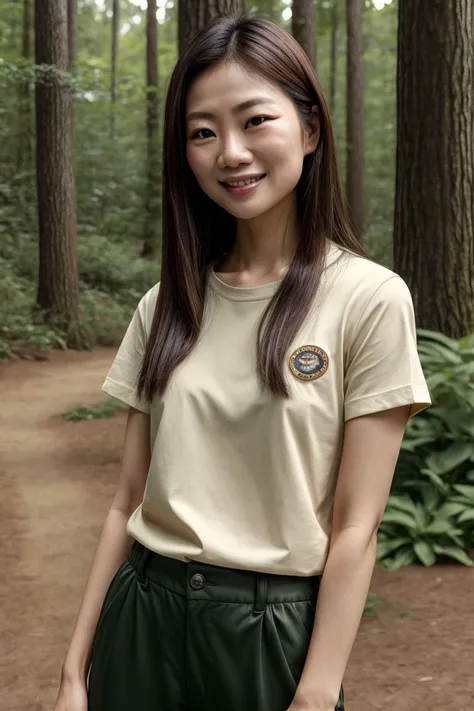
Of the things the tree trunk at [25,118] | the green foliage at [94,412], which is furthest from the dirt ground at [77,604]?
the tree trunk at [25,118]

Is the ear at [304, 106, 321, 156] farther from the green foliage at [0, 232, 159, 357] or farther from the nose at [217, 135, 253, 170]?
the green foliage at [0, 232, 159, 357]

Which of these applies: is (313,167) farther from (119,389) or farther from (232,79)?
(119,389)

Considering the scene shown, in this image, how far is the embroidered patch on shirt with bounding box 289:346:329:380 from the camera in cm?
154

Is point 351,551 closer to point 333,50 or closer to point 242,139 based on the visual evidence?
point 242,139

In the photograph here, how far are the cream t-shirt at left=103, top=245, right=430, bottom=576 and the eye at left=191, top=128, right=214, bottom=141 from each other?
297 mm

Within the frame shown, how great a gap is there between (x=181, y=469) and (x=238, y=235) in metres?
0.51

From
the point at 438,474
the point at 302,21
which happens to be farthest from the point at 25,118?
the point at 438,474

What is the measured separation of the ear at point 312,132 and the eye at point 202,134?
19 cm

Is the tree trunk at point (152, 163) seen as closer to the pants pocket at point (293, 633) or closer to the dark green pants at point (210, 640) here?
the dark green pants at point (210, 640)

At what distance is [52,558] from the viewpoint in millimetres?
5645

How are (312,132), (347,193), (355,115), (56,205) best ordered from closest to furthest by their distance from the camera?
(312,132) < (56,205) < (347,193) < (355,115)

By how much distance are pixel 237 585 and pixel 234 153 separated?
2.54 feet

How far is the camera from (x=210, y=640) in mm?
1567

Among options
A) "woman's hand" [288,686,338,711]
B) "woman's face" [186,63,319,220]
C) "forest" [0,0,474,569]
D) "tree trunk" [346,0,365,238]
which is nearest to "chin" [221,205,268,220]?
"woman's face" [186,63,319,220]
